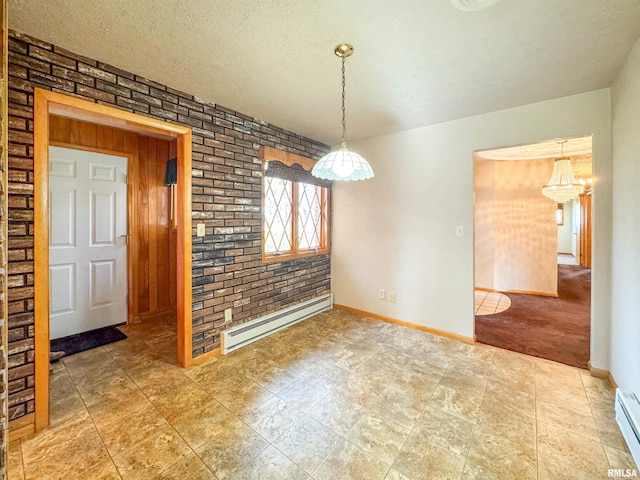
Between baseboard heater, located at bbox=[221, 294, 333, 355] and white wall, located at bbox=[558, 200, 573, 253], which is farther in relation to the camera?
white wall, located at bbox=[558, 200, 573, 253]

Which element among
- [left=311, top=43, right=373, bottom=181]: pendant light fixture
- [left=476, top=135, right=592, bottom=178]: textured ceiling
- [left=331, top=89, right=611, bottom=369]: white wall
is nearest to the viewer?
[left=311, top=43, right=373, bottom=181]: pendant light fixture

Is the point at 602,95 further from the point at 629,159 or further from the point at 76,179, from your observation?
the point at 76,179

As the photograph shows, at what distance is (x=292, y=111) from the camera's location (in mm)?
2625

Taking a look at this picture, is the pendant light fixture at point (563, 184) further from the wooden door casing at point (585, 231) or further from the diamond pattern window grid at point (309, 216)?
the wooden door casing at point (585, 231)

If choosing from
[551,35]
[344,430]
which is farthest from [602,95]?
[344,430]

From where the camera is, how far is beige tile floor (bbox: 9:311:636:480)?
136 centimetres

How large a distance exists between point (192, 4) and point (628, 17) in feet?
7.28

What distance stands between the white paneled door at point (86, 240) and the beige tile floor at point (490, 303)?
183 inches

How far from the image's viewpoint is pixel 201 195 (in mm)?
2365

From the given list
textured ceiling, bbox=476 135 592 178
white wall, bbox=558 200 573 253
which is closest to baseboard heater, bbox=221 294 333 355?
textured ceiling, bbox=476 135 592 178

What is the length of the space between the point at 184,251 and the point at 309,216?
1.74m

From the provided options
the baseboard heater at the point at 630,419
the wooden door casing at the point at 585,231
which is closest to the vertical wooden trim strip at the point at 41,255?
the baseboard heater at the point at 630,419

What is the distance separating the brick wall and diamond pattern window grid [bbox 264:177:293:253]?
0.19m

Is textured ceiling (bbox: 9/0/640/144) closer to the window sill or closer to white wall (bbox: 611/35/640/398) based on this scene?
white wall (bbox: 611/35/640/398)
